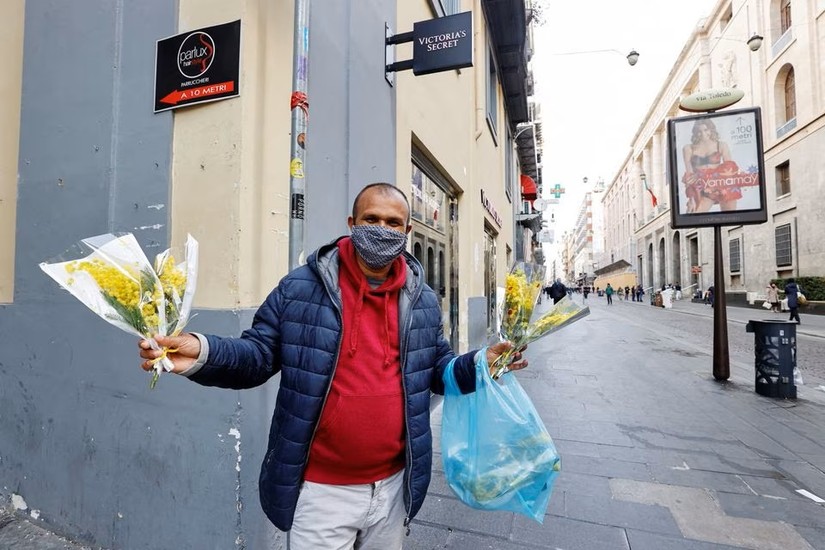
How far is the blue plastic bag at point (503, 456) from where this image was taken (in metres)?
1.62

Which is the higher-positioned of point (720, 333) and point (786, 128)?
point (786, 128)

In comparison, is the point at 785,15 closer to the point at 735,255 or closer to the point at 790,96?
the point at 790,96

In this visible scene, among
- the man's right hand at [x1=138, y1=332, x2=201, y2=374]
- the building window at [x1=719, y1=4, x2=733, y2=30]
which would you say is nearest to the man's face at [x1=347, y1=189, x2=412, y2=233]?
the man's right hand at [x1=138, y1=332, x2=201, y2=374]

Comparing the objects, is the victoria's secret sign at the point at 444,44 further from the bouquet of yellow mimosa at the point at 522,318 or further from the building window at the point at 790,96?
the building window at the point at 790,96

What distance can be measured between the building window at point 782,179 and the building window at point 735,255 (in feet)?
14.3

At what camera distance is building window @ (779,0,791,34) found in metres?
24.0

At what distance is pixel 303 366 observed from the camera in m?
1.45

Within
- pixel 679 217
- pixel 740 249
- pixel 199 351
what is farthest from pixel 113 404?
pixel 740 249

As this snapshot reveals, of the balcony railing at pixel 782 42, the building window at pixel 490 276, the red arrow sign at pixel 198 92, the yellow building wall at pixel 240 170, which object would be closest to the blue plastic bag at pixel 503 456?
the yellow building wall at pixel 240 170

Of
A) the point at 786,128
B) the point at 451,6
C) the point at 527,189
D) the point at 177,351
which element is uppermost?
the point at 786,128

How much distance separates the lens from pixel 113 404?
257cm

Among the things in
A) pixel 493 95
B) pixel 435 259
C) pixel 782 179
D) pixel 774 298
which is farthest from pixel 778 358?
pixel 782 179

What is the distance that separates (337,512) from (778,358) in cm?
650

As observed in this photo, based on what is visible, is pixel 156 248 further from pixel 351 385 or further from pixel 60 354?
pixel 351 385
